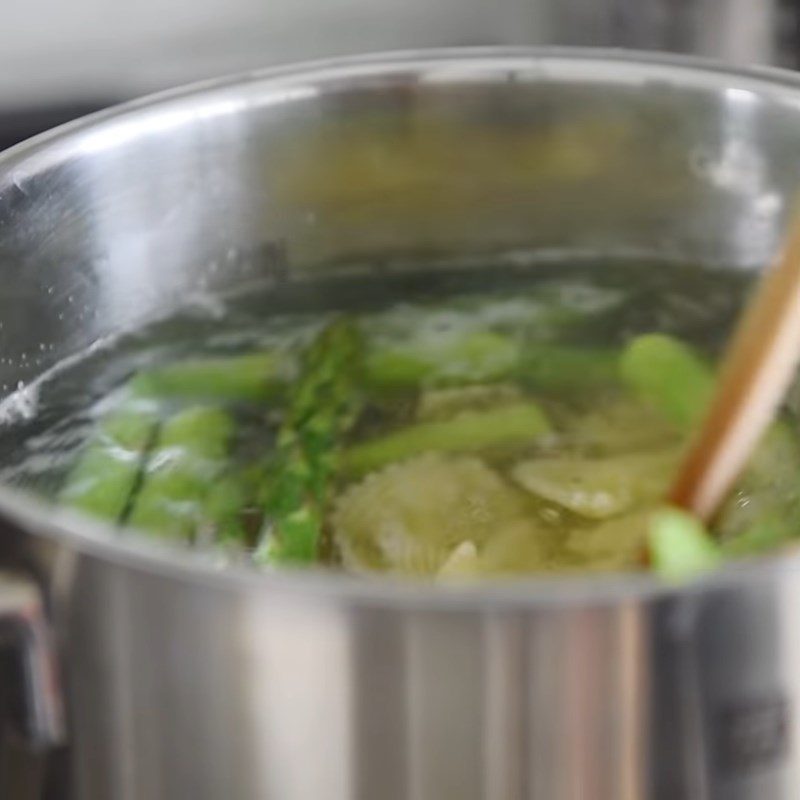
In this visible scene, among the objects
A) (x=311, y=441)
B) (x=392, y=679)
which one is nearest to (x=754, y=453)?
(x=311, y=441)

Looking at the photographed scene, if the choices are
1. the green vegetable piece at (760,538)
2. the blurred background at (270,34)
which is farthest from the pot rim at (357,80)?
the blurred background at (270,34)

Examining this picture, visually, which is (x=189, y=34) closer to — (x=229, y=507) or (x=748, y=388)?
(x=229, y=507)

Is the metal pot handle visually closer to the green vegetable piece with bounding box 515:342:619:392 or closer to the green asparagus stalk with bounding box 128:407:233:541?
the green asparagus stalk with bounding box 128:407:233:541

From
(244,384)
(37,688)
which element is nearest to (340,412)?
(244,384)

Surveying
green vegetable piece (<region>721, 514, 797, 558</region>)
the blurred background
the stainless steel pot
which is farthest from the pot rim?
the blurred background

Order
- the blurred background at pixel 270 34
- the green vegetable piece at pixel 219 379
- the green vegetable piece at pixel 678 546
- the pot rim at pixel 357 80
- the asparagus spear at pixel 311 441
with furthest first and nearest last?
the blurred background at pixel 270 34 < the green vegetable piece at pixel 219 379 < the asparagus spear at pixel 311 441 < the green vegetable piece at pixel 678 546 < the pot rim at pixel 357 80

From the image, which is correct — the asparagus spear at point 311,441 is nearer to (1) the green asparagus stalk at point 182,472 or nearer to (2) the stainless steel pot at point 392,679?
(1) the green asparagus stalk at point 182,472
